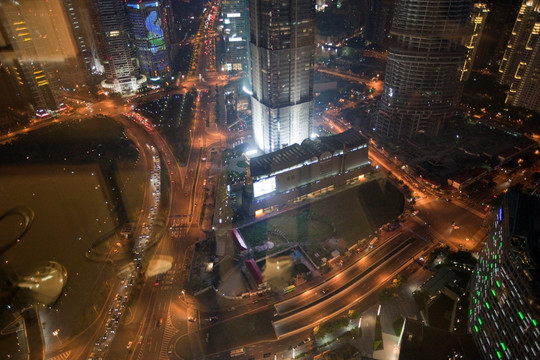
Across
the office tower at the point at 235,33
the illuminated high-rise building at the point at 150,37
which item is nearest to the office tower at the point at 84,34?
the illuminated high-rise building at the point at 150,37

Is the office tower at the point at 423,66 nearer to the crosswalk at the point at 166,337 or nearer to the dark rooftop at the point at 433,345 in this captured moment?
the dark rooftop at the point at 433,345

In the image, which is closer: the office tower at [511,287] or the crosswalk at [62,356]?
the office tower at [511,287]

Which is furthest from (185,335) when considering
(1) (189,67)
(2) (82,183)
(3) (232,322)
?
(1) (189,67)

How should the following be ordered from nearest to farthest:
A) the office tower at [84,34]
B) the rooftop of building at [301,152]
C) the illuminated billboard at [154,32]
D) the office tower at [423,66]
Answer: the rooftop of building at [301,152] < the office tower at [423,66] < the office tower at [84,34] < the illuminated billboard at [154,32]

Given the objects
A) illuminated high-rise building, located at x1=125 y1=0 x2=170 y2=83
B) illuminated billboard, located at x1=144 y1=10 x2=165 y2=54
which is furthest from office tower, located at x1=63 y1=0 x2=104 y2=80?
illuminated billboard, located at x1=144 y1=10 x2=165 y2=54

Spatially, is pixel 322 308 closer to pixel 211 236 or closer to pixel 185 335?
pixel 185 335

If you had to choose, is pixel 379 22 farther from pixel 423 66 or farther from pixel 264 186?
pixel 264 186
